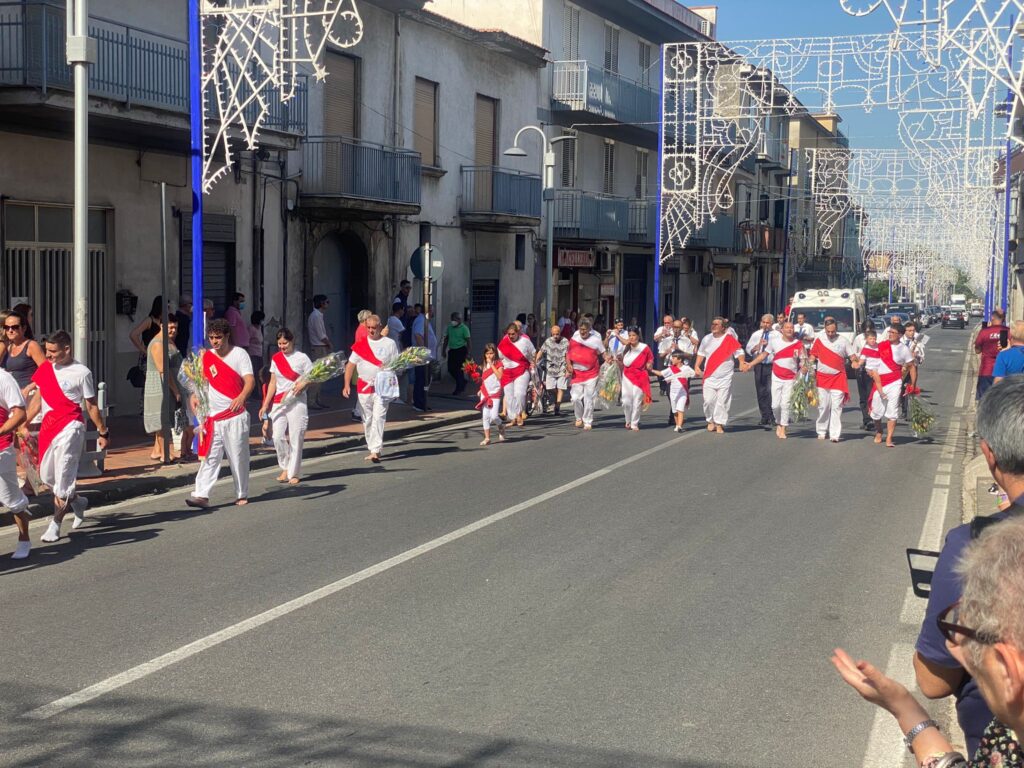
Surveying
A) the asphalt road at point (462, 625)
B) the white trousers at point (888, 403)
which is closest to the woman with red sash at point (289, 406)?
the asphalt road at point (462, 625)

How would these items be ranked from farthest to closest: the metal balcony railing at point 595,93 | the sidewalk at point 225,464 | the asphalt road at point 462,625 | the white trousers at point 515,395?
the metal balcony railing at point 595,93
the white trousers at point 515,395
the sidewalk at point 225,464
the asphalt road at point 462,625

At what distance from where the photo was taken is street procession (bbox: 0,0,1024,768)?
5.39 metres

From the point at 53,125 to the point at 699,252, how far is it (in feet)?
112

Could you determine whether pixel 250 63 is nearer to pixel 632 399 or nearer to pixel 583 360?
pixel 583 360

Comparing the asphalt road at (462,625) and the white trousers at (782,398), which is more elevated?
the white trousers at (782,398)

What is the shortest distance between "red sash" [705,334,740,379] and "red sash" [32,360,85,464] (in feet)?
35.6

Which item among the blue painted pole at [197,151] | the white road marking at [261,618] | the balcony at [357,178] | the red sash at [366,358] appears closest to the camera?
the white road marking at [261,618]

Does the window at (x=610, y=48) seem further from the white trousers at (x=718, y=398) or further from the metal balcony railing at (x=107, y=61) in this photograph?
the white trousers at (x=718, y=398)

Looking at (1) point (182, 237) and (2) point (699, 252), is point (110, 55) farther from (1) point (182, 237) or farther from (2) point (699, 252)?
(2) point (699, 252)

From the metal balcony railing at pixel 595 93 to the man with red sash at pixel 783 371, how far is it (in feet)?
52.6

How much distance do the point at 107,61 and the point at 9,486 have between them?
939 cm

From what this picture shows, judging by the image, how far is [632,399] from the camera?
741 inches

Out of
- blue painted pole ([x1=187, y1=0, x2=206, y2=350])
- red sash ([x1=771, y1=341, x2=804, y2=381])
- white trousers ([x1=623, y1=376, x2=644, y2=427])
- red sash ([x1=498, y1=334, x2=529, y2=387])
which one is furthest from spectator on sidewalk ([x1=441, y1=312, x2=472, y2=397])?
blue painted pole ([x1=187, y1=0, x2=206, y2=350])

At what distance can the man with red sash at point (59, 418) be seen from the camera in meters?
9.51
